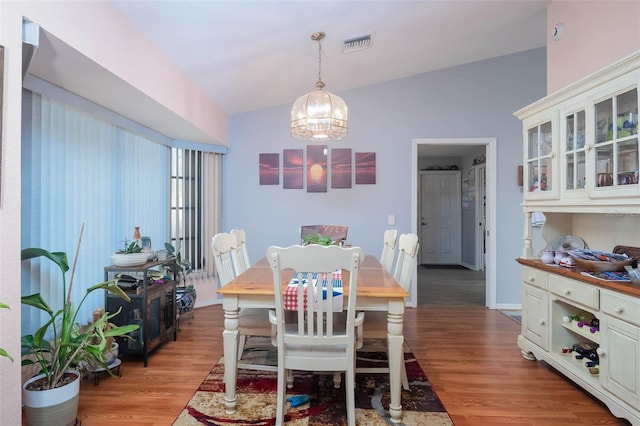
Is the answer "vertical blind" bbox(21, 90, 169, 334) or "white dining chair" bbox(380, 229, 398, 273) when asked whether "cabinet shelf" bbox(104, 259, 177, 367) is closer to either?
"vertical blind" bbox(21, 90, 169, 334)

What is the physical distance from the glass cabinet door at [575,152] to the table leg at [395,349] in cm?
151

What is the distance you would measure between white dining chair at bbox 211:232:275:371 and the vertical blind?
1.08 m

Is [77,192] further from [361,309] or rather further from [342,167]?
[342,167]

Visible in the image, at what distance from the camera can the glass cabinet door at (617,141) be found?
1863 mm

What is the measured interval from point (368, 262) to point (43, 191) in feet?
7.75

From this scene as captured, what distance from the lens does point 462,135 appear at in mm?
4215

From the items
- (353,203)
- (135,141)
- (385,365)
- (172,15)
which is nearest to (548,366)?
(385,365)

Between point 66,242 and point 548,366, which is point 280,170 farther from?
point 548,366

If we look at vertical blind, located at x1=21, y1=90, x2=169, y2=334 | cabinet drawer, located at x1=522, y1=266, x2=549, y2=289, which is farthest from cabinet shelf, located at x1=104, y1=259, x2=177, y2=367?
cabinet drawer, located at x1=522, y1=266, x2=549, y2=289

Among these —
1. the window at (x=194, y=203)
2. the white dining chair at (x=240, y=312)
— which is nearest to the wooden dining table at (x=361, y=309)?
the white dining chair at (x=240, y=312)

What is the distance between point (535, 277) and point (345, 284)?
5.13 feet

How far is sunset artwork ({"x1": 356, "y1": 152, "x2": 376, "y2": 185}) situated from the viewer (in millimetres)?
4230

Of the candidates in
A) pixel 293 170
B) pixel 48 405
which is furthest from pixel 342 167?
pixel 48 405

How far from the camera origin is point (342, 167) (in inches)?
167
